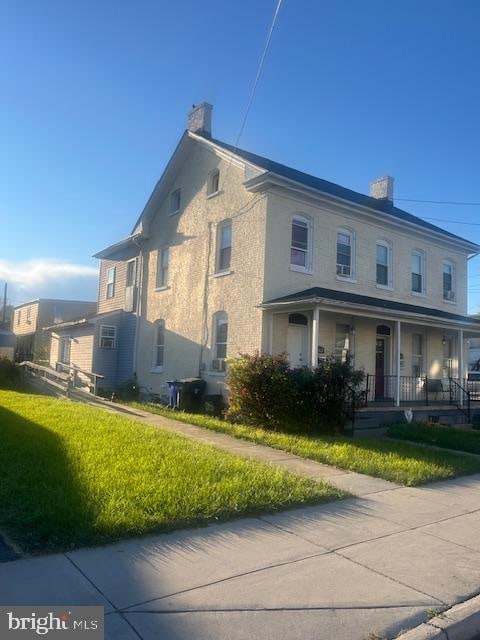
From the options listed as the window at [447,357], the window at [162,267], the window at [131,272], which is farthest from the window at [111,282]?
the window at [447,357]

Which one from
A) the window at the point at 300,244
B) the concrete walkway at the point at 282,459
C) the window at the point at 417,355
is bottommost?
the concrete walkway at the point at 282,459

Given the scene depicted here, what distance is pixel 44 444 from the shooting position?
869cm

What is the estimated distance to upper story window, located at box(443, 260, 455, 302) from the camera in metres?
20.8

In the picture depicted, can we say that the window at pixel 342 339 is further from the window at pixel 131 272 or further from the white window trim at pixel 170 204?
the window at pixel 131 272

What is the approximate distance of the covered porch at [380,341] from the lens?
14.8 m

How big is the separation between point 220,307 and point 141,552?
12.5m

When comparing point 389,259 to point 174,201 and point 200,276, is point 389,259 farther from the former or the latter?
point 174,201

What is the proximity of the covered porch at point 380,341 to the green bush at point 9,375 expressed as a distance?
11289 millimetres

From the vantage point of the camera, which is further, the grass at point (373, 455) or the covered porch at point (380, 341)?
the covered porch at point (380, 341)

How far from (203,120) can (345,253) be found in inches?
282

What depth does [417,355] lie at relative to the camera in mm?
19297

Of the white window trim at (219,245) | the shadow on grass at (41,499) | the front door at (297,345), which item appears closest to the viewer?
the shadow on grass at (41,499)

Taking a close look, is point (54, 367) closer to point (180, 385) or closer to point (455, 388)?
point (180, 385)

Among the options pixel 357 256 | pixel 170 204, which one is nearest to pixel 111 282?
pixel 170 204
